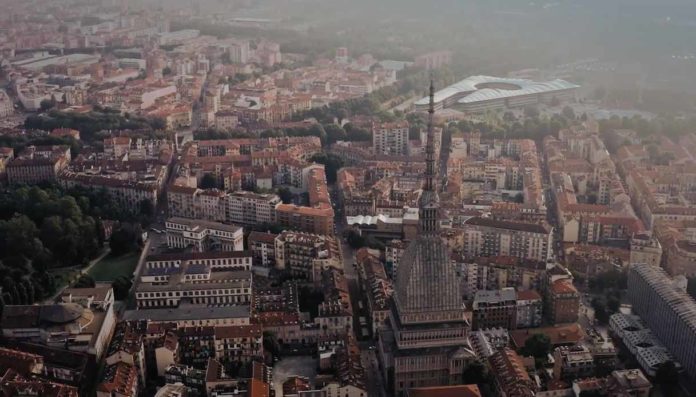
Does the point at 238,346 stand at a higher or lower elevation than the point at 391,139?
lower

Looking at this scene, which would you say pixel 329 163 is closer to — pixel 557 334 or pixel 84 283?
pixel 84 283

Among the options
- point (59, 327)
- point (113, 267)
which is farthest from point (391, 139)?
point (59, 327)

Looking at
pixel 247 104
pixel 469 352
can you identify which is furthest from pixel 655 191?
pixel 247 104

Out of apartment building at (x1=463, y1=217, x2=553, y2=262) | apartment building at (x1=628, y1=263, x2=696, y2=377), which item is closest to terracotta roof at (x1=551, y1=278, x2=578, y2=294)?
apartment building at (x1=628, y1=263, x2=696, y2=377)

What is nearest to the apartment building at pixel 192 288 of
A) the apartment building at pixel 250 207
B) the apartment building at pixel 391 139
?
the apartment building at pixel 250 207

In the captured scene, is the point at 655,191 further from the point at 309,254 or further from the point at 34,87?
the point at 34,87

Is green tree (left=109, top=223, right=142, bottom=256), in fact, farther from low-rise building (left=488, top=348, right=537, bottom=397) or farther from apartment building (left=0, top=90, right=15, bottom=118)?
apartment building (left=0, top=90, right=15, bottom=118)

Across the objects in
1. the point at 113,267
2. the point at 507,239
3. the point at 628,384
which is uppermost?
the point at 507,239
